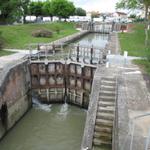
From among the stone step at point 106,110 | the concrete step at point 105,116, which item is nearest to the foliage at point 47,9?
the stone step at point 106,110

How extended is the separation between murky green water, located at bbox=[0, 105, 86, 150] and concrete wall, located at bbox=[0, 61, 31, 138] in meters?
0.47

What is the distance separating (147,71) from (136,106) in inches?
215

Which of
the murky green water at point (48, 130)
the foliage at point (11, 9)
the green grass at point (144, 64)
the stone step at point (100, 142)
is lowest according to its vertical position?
the murky green water at point (48, 130)

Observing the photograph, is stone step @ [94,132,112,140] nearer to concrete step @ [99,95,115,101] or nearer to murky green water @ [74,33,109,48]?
concrete step @ [99,95,115,101]

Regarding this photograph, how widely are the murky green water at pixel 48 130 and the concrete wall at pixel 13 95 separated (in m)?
0.47

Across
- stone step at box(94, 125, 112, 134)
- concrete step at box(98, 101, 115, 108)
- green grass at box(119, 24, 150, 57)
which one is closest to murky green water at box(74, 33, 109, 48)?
green grass at box(119, 24, 150, 57)

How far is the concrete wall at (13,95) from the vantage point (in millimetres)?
13117

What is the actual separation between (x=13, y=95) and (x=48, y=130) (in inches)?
95.5

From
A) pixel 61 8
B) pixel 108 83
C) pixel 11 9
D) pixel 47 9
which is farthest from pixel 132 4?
pixel 47 9

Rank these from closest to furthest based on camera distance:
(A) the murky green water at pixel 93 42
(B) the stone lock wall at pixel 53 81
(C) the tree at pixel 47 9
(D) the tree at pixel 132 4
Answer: (B) the stone lock wall at pixel 53 81 < (D) the tree at pixel 132 4 < (A) the murky green water at pixel 93 42 < (C) the tree at pixel 47 9

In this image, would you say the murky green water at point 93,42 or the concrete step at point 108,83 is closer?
the concrete step at point 108,83

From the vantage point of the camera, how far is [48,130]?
1408 cm

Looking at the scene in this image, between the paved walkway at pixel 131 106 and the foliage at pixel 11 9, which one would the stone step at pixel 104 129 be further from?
the foliage at pixel 11 9

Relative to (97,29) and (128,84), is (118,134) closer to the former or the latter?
(128,84)
